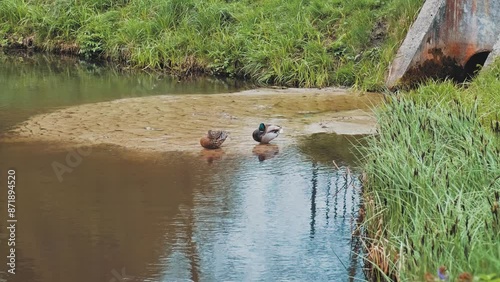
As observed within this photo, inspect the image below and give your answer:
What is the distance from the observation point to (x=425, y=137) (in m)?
7.68

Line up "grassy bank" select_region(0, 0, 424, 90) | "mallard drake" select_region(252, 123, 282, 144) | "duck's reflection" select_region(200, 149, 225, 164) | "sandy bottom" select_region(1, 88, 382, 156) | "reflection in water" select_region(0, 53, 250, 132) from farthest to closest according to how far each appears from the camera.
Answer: "grassy bank" select_region(0, 0, 424, 90) < "reflection in water" select_region(0, 53, 250, 132) < "sandy bottom" select_region(1, 88, 382, 156) < "mallard drake" select_region(252, 123, 282, 144) < "duck's reflection" select_region(200, 149, 225, 164)

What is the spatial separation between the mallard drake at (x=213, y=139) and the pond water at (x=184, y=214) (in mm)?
220

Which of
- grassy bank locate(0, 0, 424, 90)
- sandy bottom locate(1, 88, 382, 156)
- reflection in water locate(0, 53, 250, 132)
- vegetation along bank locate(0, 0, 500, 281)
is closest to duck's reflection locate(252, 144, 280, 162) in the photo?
sandy bottom locate(1, 88, 382, 156)

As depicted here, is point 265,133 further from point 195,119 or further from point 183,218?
point 183,218

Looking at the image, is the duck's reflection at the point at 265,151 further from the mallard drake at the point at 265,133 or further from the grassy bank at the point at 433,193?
the grassy bank at the point at 433,193

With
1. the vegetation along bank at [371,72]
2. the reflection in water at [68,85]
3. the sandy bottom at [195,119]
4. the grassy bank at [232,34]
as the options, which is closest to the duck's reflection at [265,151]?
the sandy bottom at [195,119]

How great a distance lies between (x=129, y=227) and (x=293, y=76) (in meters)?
7.22

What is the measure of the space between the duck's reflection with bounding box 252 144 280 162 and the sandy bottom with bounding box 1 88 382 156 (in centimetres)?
4

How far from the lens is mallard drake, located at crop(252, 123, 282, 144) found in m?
10.2

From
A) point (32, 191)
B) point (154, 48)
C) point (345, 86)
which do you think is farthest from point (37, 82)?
point (32, 191)

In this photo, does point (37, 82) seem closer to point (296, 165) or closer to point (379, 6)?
point (379, 6)

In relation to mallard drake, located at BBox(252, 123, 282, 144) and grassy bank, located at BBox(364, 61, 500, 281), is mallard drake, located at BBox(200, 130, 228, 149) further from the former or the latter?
grassy bank, located at BBox(364, 61, 500, 281)

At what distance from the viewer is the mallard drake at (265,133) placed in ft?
33.4

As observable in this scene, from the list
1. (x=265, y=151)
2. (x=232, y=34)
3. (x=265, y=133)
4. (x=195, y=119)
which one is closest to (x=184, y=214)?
(x=265, y=151)
